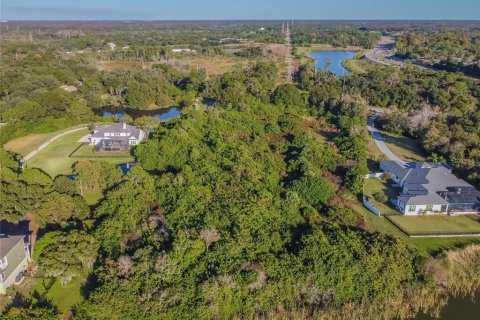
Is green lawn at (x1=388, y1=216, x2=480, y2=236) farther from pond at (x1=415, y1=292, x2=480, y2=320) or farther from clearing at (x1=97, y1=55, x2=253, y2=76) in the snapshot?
clearing at (x1=97, y1=55, x2=253, y2=76)

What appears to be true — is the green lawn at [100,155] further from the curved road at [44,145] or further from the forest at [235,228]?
the forest at [235,228]

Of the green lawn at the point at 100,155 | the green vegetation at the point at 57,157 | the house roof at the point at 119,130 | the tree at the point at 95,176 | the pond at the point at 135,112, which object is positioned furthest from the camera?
the pond at the point at 135,112

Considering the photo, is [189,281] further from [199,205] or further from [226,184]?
[226,184]

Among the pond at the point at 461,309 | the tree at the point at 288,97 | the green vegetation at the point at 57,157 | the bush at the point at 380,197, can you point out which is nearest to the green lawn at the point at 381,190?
the bush at the point at 380,197

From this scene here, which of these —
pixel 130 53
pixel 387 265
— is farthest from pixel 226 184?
pixel 130 53

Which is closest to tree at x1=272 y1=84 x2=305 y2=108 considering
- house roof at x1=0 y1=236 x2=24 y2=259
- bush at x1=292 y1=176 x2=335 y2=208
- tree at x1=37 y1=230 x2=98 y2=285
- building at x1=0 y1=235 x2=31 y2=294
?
bush at x1=292 y1=176 x2=335 y2=208
